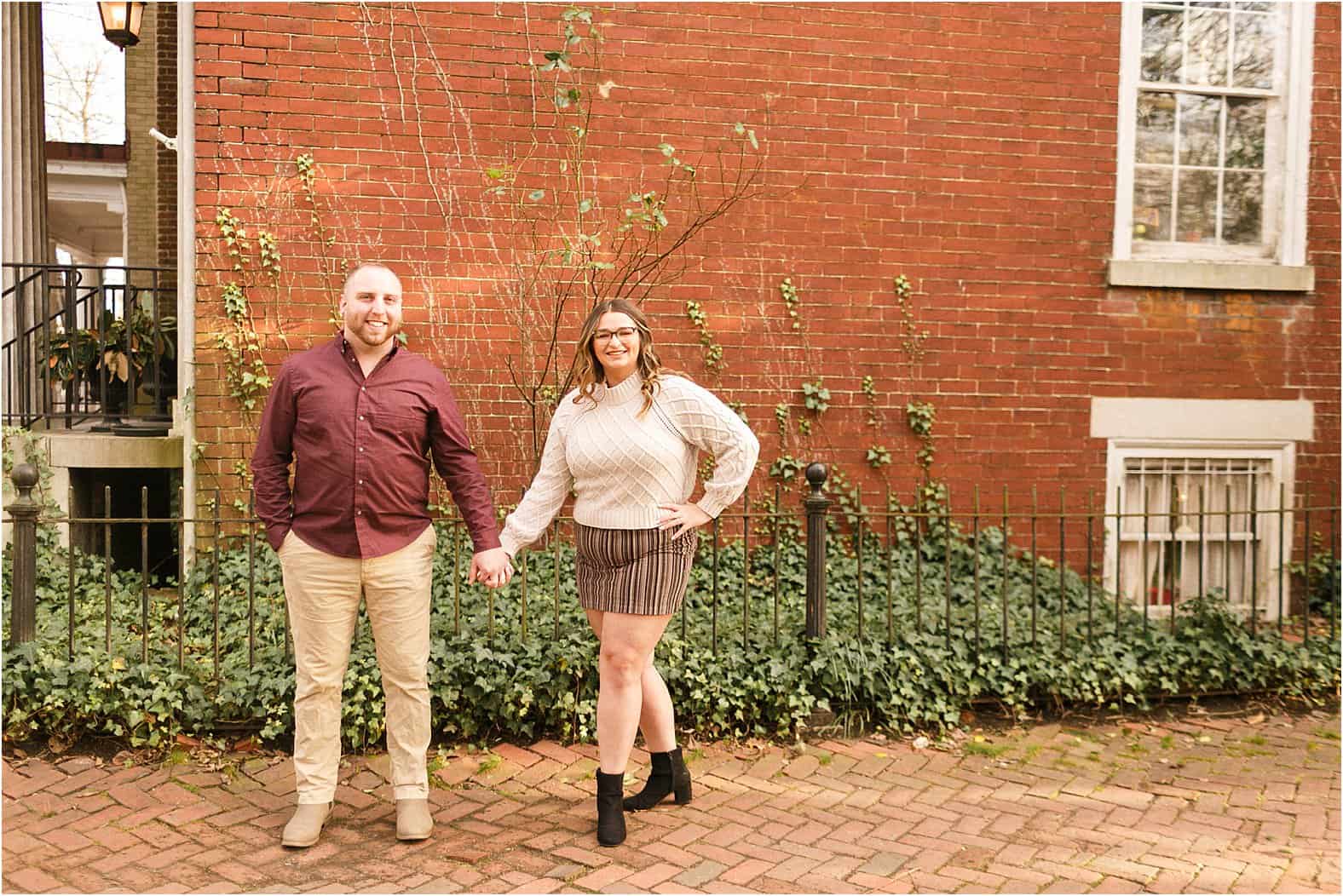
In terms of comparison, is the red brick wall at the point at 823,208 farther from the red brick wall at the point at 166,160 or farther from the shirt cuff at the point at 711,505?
the red brick wall at the point at 166,160

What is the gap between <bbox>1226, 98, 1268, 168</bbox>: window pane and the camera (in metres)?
7.05

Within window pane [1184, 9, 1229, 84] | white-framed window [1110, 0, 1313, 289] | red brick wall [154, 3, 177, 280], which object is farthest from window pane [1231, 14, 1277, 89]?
red brick wall [154, 3, 177, 280]

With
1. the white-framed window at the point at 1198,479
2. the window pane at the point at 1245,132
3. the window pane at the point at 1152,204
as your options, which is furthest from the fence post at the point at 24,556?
the window pane at the point at 1245,132

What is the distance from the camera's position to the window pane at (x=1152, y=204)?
6.94 m

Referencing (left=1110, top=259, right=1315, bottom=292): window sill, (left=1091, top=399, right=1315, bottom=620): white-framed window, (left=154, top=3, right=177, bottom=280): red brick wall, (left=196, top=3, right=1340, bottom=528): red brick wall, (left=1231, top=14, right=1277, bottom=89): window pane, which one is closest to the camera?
(left=196, top=3, right=1340, bottom=528): red brick wall

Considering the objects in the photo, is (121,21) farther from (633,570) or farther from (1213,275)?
(1213,275)

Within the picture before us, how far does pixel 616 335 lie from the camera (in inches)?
138

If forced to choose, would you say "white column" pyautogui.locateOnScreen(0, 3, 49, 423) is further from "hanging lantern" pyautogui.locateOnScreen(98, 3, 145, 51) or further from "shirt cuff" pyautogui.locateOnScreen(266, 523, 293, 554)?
"shirt cuff" pyautogui.locateOnScreen(266, 523, 293, 554)

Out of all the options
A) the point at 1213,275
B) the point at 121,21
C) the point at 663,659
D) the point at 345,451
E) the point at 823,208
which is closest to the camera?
the point at 345,451

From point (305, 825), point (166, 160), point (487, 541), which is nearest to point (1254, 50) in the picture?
point (487, 541)

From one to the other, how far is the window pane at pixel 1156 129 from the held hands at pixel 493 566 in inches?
215

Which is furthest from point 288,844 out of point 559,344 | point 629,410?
point 559,344

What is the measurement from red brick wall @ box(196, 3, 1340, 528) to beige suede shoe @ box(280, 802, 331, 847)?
2964 millimetres

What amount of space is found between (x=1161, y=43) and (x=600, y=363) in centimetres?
531
